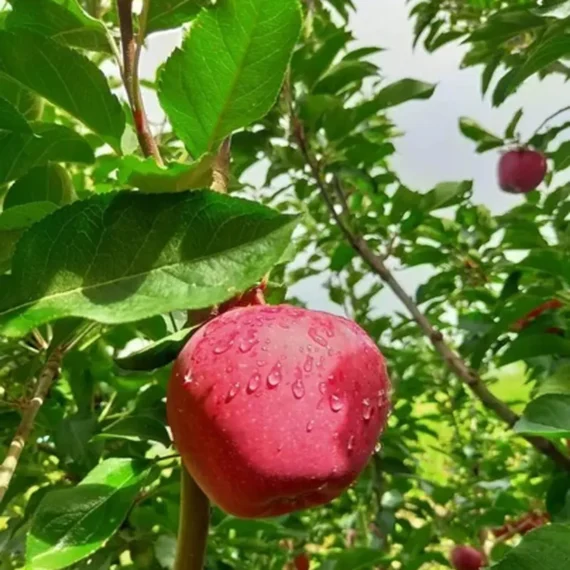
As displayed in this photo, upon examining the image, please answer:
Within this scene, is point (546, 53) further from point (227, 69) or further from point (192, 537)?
point (192, 537)

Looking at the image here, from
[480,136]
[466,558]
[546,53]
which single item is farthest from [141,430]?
[480,136]

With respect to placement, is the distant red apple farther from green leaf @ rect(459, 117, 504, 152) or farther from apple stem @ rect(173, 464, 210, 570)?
apple stem @ rect(173, 464, 210, 570)

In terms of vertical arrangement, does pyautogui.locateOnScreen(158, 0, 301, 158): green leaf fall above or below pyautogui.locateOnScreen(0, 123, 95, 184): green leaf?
above

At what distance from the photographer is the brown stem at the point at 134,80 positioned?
474 millimetres

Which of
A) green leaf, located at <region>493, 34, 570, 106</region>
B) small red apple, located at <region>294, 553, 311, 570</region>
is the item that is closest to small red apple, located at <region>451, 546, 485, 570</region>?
small red apple, located at <region>294, 553, 311, 570</region>

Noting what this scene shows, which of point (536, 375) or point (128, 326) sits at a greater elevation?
point (128, 326)

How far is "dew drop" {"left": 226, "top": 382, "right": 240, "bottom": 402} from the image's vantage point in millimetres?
453

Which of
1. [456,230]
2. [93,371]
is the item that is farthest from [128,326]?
[456,230]

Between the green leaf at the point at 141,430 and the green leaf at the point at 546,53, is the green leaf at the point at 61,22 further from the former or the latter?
the green leaf at the point at 546,53

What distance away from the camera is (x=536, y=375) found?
1451 mm

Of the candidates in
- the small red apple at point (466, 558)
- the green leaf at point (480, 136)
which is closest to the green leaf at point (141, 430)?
the small red apple at point (466, 558)

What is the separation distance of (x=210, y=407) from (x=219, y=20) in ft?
0.65

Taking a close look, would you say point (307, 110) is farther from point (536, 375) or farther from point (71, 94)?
point (71, 94)

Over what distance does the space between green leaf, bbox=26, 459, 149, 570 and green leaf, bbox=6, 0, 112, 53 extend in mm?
277
